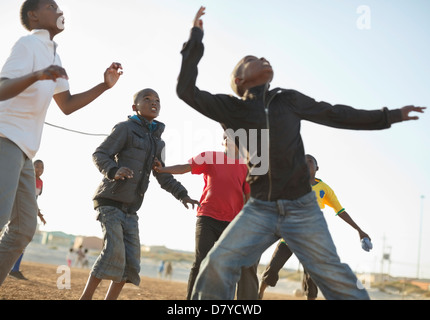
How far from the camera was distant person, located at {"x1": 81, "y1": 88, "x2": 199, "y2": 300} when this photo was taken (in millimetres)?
4793

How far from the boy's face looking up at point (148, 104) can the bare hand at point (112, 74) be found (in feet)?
3.67

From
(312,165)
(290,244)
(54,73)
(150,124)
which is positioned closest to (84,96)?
(54,73)

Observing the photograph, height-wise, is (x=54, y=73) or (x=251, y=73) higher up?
(x=251, y=73)

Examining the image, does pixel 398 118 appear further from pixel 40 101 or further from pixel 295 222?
pixel 40 101

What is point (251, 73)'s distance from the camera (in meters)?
3.56

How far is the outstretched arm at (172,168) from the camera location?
17.3ft

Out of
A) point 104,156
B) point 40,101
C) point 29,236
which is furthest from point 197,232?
point 40,101

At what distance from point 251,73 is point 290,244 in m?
1.21

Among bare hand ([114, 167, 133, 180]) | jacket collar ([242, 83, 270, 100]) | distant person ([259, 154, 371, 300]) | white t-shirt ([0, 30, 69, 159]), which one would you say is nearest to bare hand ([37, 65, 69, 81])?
white t-shirt ([0, 30, 69, 159])

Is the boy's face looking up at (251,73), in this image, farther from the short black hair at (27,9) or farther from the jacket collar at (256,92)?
the short black hair at (27,9)

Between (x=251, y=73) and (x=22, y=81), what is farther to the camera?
(x=251, y=73)

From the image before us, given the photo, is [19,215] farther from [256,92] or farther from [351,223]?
[351,223]

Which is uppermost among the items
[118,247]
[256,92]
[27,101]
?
[256,92]

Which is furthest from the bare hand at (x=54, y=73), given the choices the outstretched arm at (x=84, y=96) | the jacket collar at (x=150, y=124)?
the jacket collar at (x=150, y=124)
